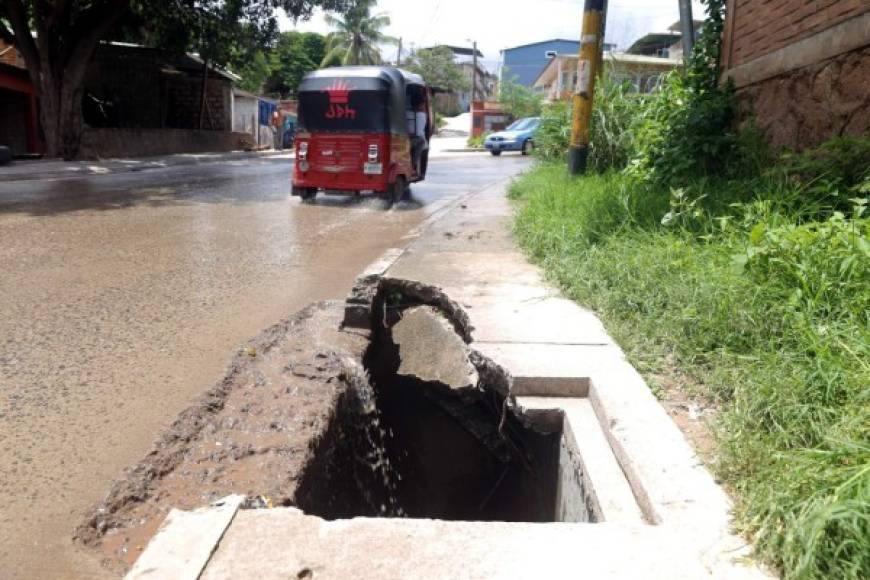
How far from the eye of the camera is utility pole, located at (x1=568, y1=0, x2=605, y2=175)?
8.62 metres

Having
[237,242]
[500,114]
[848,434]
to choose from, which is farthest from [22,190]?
[500,114]

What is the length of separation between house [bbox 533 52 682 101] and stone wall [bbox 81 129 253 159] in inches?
560

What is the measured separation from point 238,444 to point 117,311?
2576mm

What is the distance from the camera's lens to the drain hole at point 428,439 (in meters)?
3.67

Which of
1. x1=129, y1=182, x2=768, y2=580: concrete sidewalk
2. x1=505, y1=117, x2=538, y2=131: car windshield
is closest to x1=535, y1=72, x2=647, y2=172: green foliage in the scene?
x1=129, y1=182, x2=768, y2=580: concrete sidewalk

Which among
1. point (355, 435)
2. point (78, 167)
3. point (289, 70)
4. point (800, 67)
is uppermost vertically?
point (289, 70)

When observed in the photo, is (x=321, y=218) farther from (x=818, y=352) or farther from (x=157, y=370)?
(x=818, y=352)

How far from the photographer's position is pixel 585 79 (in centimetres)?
877

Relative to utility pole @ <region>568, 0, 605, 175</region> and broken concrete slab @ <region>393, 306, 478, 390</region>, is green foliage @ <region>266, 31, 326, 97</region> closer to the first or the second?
utility pole @ <region>568, 0, 605, 175</region>

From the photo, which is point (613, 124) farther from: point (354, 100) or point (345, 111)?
point (345, 111)

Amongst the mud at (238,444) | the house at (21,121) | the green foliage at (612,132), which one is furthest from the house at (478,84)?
the mud at (238,444)

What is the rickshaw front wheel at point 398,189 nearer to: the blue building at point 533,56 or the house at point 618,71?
the house at point 618,71

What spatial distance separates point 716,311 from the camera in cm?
371

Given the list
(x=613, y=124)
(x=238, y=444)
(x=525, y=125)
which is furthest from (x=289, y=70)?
(x=238, y=444)
